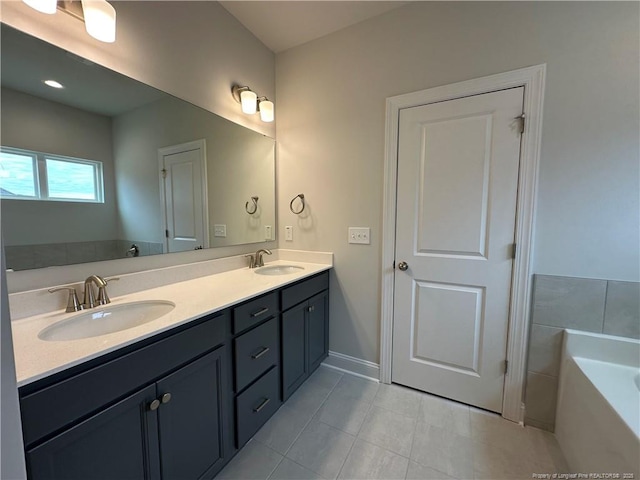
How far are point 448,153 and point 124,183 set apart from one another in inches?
71.9

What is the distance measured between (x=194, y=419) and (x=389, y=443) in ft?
3.42

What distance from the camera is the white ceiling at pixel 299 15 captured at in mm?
1688

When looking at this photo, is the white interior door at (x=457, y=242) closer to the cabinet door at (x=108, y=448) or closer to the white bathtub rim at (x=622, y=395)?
the white bathtub rim at (x=622, y=395)

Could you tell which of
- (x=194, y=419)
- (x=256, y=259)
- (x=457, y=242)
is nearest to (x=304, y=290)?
(x=256, y=259)

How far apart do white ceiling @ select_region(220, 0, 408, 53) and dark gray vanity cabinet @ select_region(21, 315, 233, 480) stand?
1.96m

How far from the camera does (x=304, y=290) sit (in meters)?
1.78

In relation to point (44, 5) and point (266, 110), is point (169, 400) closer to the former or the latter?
point (44, 5)

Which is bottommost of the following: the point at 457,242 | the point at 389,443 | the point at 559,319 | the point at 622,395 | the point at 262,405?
the point at 389,443

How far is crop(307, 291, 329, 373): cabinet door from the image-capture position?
6.15 feet

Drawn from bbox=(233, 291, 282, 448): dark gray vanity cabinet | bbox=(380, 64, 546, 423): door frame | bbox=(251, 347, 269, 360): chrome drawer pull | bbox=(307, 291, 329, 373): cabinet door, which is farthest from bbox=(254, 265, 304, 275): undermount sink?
bbox=(380, 64, 546, 423): door frame

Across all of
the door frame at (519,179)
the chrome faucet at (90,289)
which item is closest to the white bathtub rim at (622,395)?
the door frame at (519,179)

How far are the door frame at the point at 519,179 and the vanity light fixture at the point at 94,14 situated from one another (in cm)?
151

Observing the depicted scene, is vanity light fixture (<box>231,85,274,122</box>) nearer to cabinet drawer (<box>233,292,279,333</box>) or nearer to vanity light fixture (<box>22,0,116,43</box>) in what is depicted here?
vanity light fixture (<box>22,0,116,43</box>)

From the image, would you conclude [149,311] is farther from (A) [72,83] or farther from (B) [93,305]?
(A) [72,83]
